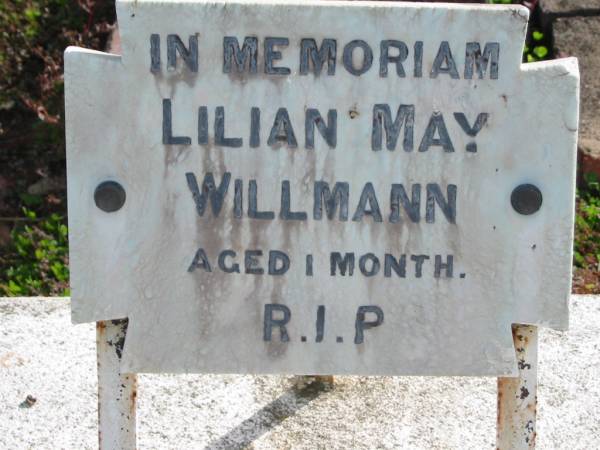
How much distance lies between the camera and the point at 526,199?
Answer: 2.16 meters

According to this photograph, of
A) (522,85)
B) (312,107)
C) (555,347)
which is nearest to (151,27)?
(312,107)

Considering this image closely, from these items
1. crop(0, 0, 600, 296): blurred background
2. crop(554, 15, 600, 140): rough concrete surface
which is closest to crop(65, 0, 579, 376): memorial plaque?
crop(0, 0, 600, 296): blurred background

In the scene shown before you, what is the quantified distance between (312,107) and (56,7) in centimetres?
308

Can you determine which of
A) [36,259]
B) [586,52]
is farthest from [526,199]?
[586,52]

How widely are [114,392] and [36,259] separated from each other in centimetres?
191

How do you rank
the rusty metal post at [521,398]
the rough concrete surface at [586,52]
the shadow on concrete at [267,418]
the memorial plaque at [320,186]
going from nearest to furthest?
the memorial plaque at [320,186] → the rusty metal post at [521,398] → the shadow on concrete at [267,418] → the rough concrete surface at [586,52]

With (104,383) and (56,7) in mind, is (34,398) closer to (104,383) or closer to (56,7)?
(104,383)

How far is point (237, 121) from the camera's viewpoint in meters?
2.16

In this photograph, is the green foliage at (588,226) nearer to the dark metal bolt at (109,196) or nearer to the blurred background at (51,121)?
the blurred background at (51,121)

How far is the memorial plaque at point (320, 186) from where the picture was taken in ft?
6.97

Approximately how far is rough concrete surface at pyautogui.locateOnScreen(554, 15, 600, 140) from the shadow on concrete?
82.7 inches

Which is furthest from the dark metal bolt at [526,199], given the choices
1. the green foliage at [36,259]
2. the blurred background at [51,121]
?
the green foliage at [36,259]

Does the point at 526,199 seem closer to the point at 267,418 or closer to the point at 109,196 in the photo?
the point at 109,196

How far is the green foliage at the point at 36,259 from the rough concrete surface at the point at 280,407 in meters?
0.69
